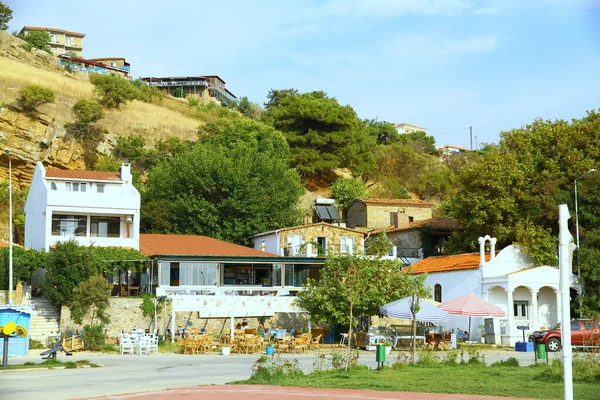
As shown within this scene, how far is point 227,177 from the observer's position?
63.9 m

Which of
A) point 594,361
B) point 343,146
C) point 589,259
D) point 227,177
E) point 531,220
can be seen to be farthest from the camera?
point 343,146

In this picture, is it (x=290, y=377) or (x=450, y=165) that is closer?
(x=290, y=377)

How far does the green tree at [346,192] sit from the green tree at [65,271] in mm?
35219

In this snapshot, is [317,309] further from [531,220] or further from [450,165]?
[450,165]

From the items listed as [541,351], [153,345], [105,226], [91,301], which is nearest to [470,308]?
[541,351]

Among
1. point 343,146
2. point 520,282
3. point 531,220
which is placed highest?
point 343,146

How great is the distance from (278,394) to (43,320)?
94.6ft

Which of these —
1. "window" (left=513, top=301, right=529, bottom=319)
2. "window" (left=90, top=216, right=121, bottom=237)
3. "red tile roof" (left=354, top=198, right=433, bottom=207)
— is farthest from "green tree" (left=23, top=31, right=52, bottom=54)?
"window" (left=513, top=301, right=529, bottom=319)

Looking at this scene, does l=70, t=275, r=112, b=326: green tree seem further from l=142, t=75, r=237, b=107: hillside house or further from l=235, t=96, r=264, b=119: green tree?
l=142, t=75, r=237, b=107: hillside house

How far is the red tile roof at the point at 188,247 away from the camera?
50.7m

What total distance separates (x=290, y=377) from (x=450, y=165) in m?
79.7

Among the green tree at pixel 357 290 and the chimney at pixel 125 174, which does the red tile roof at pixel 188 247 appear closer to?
the chimney at pixel 125 174

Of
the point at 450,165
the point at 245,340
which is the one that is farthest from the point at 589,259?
the point at 450,165

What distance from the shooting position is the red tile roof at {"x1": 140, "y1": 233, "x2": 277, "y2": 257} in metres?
50.7
